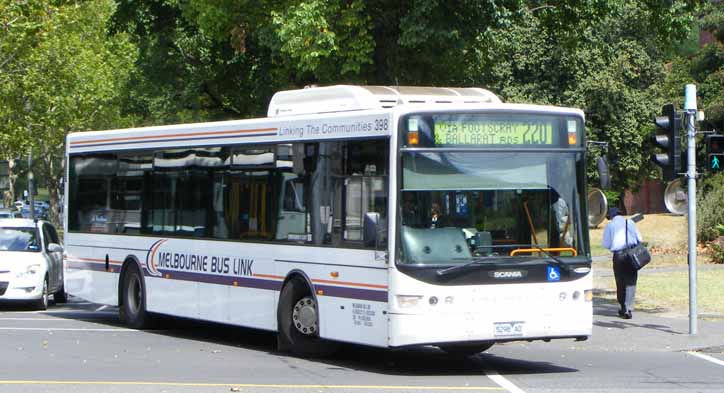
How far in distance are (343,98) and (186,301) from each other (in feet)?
13.5

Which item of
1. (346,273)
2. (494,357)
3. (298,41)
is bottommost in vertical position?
(494,357)

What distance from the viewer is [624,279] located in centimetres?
2030

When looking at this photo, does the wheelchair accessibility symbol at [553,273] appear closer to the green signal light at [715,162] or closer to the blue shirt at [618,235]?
the green signal light at [715,162]

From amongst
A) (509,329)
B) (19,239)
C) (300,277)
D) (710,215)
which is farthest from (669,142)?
(710,215)

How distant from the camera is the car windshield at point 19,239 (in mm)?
22955

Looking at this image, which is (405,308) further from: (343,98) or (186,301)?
(186,301)

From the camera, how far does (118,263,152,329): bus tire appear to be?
18.5 meters

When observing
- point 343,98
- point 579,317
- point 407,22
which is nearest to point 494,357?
point 579,317

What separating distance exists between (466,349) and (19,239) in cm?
1088

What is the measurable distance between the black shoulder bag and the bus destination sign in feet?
22.6

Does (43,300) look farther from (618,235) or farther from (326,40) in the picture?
(618,235)

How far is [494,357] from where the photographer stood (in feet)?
51.0

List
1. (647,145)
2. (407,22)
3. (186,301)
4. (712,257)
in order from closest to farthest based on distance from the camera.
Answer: (186,301) → (407,22) → (712,257) → (647,145)

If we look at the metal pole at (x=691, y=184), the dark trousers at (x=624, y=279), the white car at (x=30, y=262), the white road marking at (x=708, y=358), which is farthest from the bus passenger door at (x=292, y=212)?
the white car at (x=30, y=262)
